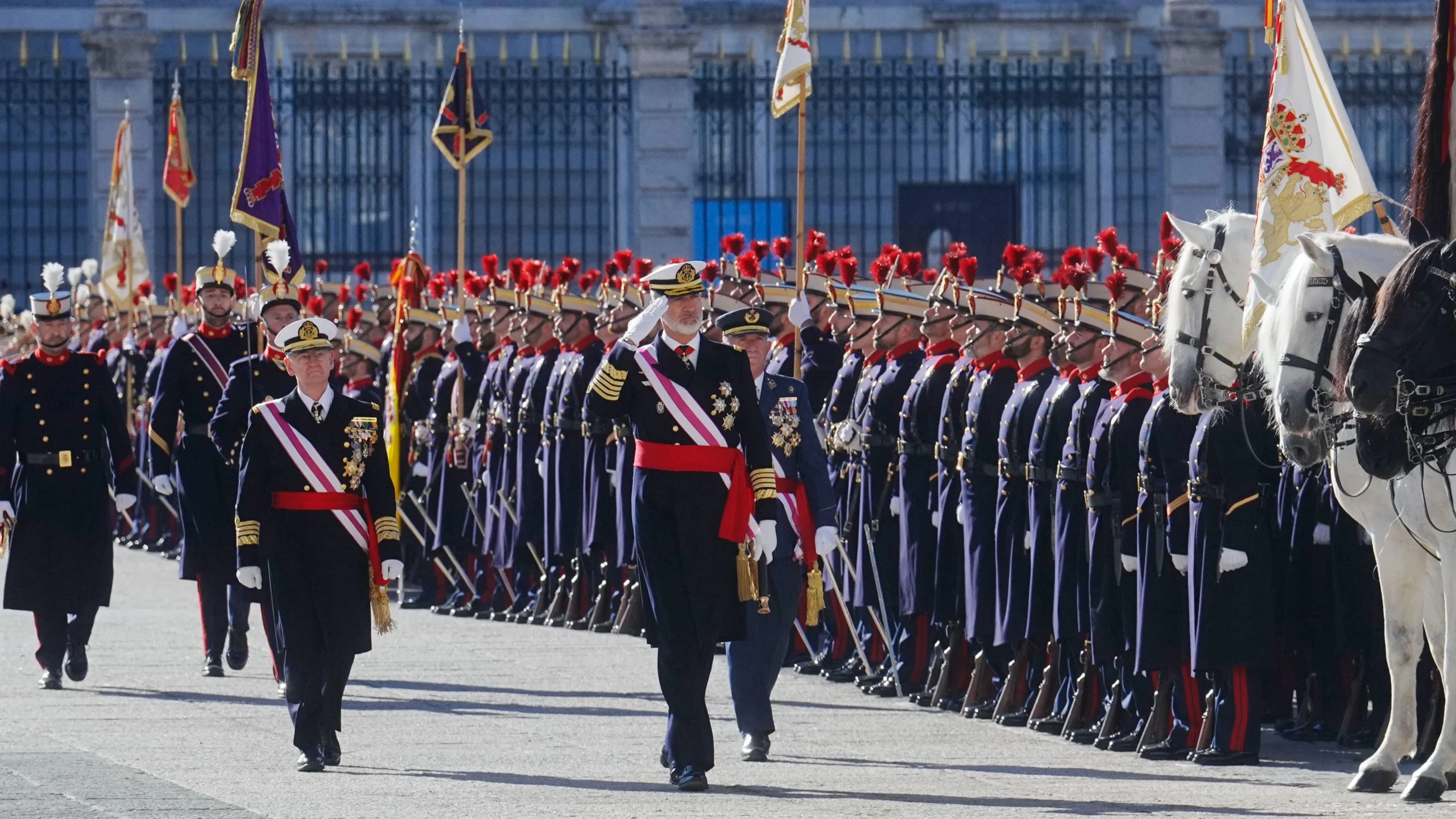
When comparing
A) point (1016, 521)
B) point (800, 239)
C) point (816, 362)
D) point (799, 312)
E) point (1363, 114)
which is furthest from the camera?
point (1363, 114)

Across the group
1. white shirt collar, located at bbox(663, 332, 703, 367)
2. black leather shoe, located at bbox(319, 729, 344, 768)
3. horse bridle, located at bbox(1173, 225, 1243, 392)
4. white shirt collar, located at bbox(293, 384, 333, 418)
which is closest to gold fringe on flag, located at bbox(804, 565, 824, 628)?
white shirt collar, located at bbox(663, 332, 703, 367)

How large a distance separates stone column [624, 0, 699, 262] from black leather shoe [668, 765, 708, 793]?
48.2 feet

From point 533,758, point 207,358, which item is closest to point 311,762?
point 533,758

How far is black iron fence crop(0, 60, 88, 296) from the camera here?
25609mm

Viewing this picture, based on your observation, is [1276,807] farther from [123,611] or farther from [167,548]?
[167,548]

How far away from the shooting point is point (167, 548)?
20.6 metres

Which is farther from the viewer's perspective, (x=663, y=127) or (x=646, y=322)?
(x=663, y=127)

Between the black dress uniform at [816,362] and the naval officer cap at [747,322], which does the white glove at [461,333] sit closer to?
the black dress uniform at [816,362]

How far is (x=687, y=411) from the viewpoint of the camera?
914 cm

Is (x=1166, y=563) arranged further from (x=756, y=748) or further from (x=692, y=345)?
(x=692, y=345)

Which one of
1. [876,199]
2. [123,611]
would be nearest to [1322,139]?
[123,611]

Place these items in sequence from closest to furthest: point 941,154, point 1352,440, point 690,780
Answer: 1. point 1352,440
2. point 690,780
3. point 941,154

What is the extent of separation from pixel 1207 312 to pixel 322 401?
10.5 feet

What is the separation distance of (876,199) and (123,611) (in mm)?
10625
